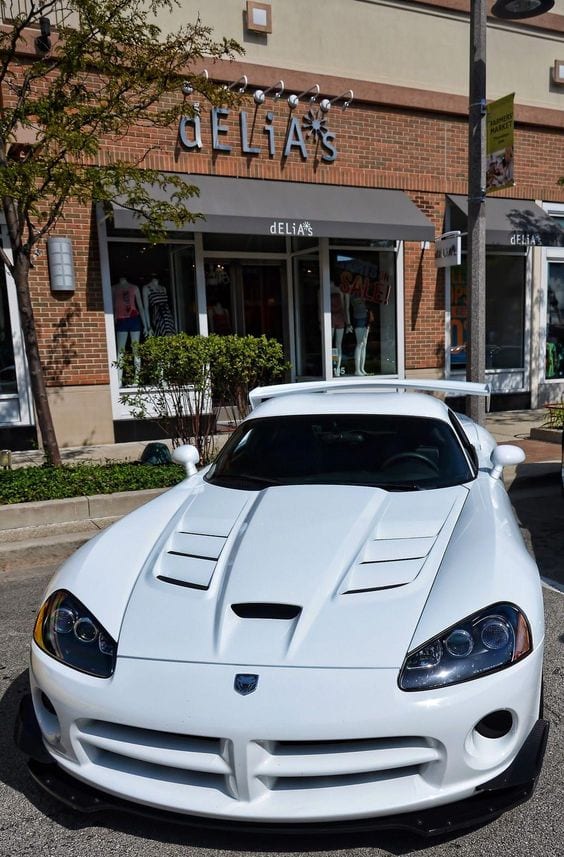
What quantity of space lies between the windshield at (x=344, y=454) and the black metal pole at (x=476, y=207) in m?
4.71

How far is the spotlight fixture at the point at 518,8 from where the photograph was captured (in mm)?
7121

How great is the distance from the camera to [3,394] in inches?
380

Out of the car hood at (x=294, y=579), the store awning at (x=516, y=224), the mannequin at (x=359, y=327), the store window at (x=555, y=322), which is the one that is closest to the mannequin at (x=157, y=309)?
the mannequin at (x=359, y=327)

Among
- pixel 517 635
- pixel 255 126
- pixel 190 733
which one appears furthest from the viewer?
pixel 255 126

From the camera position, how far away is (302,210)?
10.2 metres

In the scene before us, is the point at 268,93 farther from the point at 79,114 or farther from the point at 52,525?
the point at 52,525

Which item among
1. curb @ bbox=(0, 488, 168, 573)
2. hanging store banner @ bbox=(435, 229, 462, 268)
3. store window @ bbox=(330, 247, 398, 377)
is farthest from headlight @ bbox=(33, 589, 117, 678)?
hanging store banner @ bbox=(435, 229, 462, 268)

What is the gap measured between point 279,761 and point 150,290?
9.40 m

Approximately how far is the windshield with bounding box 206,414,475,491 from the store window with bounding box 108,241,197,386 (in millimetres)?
6628

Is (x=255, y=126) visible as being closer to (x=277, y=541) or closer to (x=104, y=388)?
(x=104, y=388)

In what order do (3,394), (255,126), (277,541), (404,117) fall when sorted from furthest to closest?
(404,117), (255,126), (3,394), (277,541)

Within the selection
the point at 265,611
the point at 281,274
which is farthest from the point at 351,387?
the point at 281,274

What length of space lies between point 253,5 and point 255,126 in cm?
177

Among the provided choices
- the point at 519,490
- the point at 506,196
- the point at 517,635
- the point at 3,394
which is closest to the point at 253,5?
the point at 506,196
